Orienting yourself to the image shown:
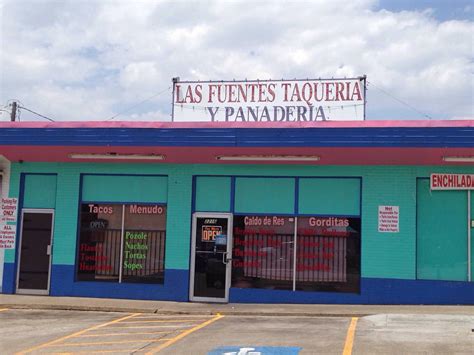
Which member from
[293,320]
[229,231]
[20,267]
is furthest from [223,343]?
[20,267]

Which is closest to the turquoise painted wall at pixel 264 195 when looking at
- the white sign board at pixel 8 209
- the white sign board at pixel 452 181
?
the white sign board at pixel 452 181

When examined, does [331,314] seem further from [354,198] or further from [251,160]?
[251,160]

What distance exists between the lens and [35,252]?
1566cm

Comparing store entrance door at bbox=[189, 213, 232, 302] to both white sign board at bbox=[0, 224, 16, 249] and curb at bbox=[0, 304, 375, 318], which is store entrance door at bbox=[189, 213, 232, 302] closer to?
curb at bbox=[0, 304, 375, 318]

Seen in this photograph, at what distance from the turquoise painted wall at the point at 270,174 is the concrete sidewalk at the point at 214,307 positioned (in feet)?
3.55

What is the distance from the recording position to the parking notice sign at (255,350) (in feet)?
27.9

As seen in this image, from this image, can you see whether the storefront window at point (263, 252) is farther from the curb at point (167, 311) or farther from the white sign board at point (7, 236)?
the white sign board at point (7, 236)

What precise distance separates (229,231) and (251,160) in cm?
189

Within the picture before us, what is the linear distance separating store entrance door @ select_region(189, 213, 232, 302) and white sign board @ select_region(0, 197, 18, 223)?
5.05 metres

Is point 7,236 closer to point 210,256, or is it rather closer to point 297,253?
point 210,256

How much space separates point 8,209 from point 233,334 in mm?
8576

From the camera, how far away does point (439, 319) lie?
11.2m

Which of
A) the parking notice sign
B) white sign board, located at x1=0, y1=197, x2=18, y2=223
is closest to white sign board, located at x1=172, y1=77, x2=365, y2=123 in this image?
white sign board, located at x1=0, y1=197, x2=18, y2=223

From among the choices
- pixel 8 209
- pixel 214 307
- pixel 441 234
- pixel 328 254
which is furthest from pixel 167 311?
pixel 441 234
